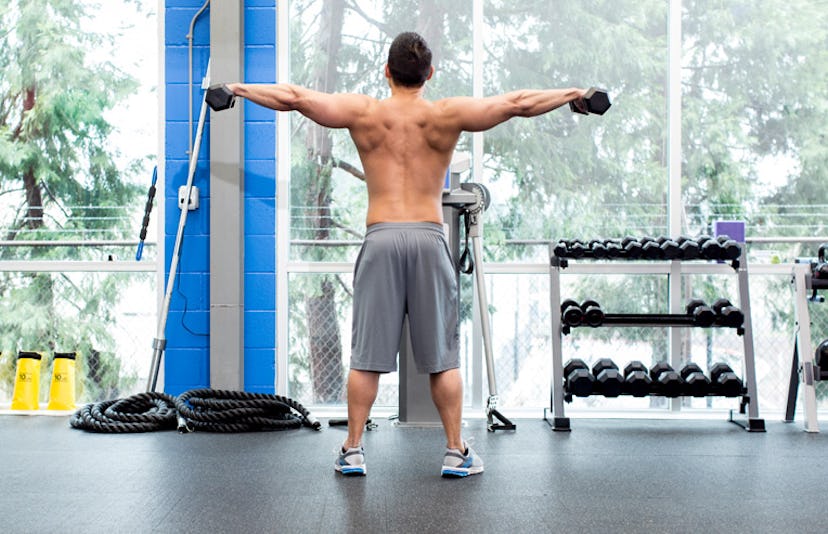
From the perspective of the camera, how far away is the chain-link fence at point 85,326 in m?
5.11

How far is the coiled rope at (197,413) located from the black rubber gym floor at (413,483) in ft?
0.26

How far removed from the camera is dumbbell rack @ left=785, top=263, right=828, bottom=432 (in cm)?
452

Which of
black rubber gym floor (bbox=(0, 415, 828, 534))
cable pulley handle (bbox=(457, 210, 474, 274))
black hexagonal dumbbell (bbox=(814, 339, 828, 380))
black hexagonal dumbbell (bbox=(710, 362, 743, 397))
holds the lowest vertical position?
black rubber gym floor (bbox=(0, 415, 828, 534))

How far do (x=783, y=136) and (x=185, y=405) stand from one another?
3.58 m

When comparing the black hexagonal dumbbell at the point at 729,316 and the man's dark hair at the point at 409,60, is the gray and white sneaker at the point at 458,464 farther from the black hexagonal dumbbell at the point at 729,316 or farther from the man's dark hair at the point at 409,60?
the black hexagonal dumbbell at the point at 729,316

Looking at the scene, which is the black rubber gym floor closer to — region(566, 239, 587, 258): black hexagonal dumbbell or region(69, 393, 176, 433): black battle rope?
region(69, 393, 176, 433): black battle rope

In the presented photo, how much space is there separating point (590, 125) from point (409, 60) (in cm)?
216

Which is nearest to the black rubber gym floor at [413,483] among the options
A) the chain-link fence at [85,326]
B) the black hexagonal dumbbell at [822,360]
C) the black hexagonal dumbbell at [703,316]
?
the black hexagonal dumbbell at [822,360]

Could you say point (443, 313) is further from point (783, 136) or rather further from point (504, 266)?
point (783, 136)

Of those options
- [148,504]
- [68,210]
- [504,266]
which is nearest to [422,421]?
[504,266]

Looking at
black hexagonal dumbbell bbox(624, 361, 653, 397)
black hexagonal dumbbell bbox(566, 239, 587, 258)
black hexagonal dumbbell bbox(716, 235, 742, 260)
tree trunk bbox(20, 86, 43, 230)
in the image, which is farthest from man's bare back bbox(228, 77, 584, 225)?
tree trunk bbox(20, 86, 43, 230)

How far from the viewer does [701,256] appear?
4598mm

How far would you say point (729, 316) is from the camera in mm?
4527

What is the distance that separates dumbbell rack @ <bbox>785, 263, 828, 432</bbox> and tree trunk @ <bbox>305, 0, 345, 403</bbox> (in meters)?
2.44
